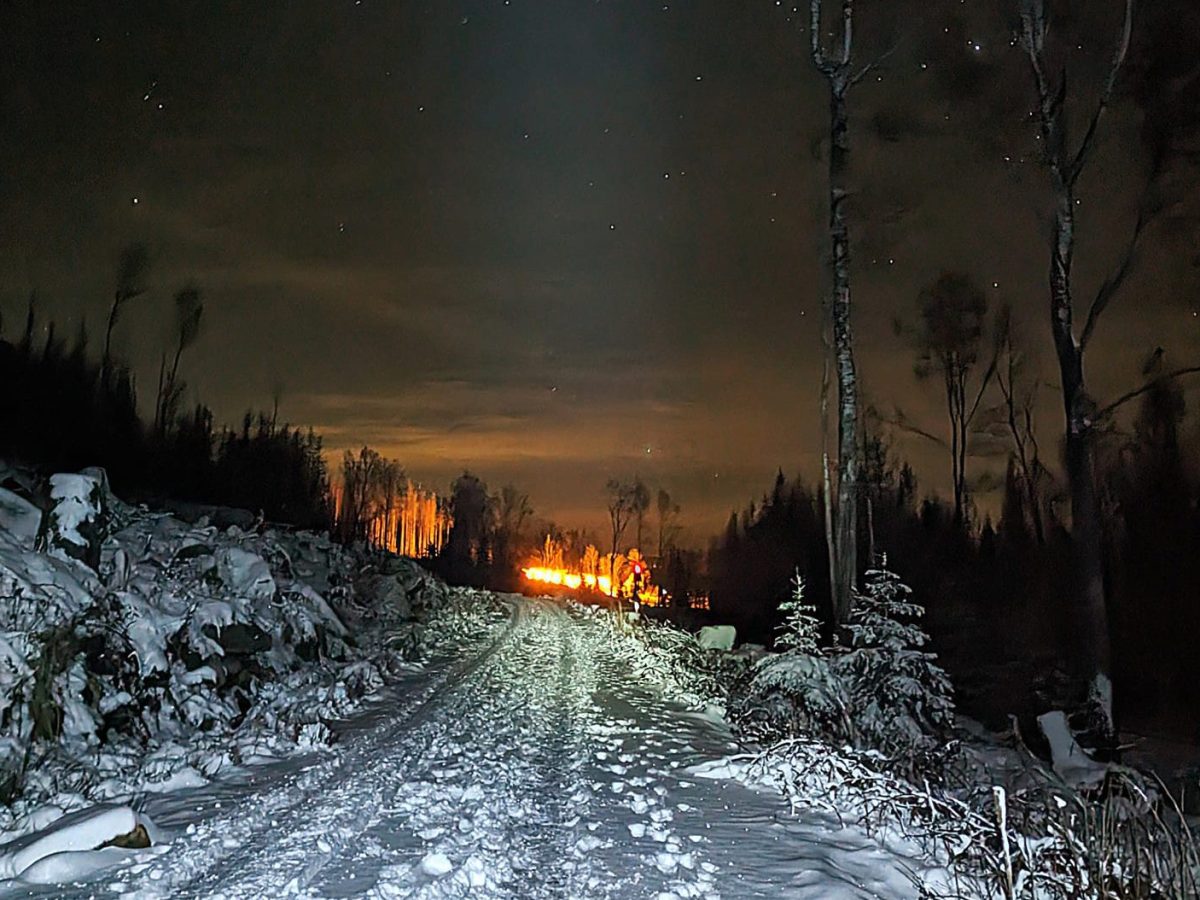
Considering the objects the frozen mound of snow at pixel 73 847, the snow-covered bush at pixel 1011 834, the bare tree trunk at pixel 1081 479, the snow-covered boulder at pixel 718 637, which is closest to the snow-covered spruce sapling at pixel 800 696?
the snow-covered bush at pixel 1011 834

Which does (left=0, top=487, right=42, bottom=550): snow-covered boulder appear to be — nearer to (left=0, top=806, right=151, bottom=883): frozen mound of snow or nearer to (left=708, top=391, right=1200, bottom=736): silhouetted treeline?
(left=0, top=806, right=151, bottom=883): frozen mound of snow

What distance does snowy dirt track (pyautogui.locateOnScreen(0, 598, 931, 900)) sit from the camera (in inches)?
207

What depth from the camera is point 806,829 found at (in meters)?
6.79

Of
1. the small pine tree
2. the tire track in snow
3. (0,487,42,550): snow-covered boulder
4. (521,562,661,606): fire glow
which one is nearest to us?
the tire track in snow

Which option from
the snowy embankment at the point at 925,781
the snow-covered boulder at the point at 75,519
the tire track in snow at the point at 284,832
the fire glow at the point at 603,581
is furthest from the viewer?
the fire glow at the point at 603,581

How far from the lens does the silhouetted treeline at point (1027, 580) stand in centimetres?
2191

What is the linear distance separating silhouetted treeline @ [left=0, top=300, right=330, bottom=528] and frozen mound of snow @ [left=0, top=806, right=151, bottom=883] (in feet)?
44.6

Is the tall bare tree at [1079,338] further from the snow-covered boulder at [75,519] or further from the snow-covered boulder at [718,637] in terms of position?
the snow-covered boulder at [75,519]

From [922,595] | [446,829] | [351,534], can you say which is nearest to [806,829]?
[446,829]

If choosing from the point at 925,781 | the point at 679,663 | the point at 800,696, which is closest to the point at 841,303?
the point at 800,696

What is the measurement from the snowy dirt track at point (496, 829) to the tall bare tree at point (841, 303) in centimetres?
416

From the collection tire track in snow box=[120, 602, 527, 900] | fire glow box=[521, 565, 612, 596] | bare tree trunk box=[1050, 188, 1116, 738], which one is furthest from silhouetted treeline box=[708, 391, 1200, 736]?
fire glow box=[521, 565, 612, 596]

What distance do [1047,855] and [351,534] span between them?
140 ft

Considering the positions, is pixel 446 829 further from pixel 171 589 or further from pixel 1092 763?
pixel 1092 763
